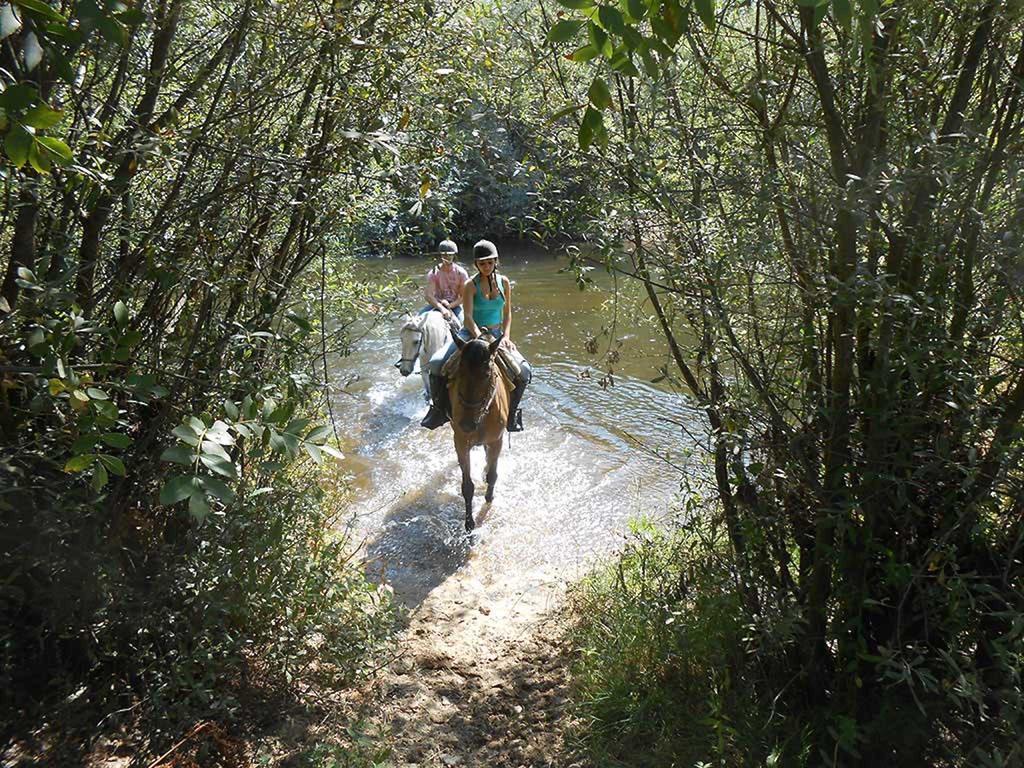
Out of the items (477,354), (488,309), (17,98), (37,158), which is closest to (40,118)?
(17,98)

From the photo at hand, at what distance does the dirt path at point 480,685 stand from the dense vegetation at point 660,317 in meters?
0.37

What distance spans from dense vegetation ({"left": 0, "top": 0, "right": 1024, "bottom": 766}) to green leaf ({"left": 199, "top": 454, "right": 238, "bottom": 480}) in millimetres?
369

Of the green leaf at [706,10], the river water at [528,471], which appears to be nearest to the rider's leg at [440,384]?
the river water at [528,471]

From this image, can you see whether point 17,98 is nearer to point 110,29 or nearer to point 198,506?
point 110,29

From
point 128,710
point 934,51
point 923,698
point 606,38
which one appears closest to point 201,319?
point 128,710

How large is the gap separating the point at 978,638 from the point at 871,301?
1435mm

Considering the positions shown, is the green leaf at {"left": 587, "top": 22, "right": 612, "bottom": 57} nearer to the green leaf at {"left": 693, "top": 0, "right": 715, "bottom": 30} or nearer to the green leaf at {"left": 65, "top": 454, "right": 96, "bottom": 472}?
the green leaf at {"left": 693, "top": 0, "right": 715, "bottom": 30}

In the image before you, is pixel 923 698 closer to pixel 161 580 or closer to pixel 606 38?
pixel 606 38

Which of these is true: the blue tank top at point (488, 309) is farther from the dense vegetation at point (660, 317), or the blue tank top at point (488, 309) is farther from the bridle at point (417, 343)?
the dense vegetation at point (660, 317)

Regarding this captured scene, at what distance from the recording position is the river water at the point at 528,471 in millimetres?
6504

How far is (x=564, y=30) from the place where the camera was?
154 centimetres

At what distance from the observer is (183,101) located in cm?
317

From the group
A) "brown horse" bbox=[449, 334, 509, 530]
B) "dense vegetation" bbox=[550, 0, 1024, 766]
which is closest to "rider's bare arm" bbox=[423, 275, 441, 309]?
"brown horse" bbox=[449, 334, 509, 530]

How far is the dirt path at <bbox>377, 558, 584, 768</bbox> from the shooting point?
3.80 metres
